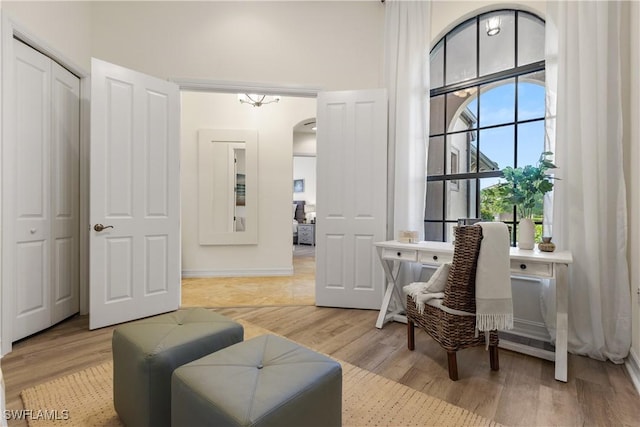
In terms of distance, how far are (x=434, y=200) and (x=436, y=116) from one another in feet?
2.81

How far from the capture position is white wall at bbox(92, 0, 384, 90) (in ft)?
10.5

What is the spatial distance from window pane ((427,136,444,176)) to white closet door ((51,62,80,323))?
3418 millimetres

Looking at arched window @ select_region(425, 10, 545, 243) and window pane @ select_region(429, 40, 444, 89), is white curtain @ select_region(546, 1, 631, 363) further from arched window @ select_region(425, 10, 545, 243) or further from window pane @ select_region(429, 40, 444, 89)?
window pane @ select_region(429, 40, 444, 89)

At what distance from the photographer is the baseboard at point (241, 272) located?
4.84 meters

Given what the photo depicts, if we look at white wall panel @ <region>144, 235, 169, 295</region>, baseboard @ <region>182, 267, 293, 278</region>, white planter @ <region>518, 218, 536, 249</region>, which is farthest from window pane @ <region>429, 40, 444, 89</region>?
baseboard @ <region>182, 267, 293, 278</region>

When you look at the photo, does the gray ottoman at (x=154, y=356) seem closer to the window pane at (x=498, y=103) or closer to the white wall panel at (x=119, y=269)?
the white wall panel at (x=119, y=269)

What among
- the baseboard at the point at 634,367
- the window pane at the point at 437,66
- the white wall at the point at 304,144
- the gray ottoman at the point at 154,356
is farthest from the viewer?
the white wall at the point at 304,144

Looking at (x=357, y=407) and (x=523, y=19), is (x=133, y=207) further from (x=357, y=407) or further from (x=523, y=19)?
(x=523, y=19)

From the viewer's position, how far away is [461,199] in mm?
3088

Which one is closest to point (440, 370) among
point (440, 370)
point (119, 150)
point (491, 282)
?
point (440, 370)

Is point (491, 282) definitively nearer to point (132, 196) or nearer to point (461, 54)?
point (461, 54)

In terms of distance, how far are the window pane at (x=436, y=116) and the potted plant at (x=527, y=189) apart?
1052 mm

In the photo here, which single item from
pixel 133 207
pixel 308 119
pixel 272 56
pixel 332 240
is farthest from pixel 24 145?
pixel 308 119

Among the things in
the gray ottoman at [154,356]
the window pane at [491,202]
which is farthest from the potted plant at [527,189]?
the gray ottoman at [154,356]
